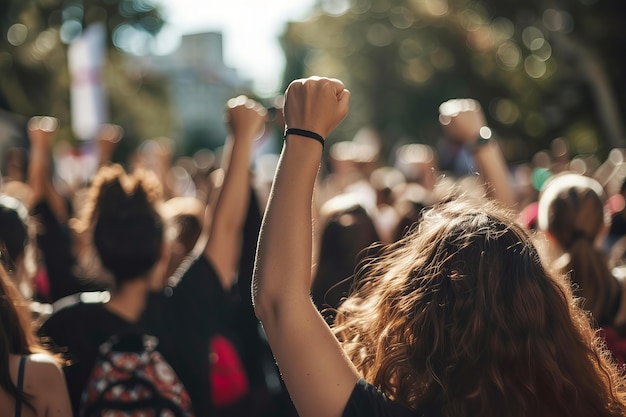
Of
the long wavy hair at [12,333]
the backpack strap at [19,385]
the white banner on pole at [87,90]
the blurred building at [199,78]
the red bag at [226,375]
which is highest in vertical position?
the blurred building at [199,78]

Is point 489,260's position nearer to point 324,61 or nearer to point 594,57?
point 594,57

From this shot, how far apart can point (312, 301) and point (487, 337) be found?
40 cm

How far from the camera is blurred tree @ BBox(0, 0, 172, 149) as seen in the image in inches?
843

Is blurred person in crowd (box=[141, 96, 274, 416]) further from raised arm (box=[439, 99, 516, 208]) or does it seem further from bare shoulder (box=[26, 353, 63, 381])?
raised arm (box=[439, 99, 516, 208])

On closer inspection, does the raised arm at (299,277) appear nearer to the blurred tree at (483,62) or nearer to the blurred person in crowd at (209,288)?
the blurred person in crowd at (209,288)

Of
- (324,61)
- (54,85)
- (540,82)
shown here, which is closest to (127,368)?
(54,85)

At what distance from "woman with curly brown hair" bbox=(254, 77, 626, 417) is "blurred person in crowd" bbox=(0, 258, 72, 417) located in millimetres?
875

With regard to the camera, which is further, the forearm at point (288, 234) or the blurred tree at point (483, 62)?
the blurred tree at point (483, 62)

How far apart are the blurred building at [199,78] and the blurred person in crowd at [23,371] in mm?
102001

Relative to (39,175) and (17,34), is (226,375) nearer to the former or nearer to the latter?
(39,175)

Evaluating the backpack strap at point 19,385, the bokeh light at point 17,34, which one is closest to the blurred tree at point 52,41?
the bokeh light at point 17,34

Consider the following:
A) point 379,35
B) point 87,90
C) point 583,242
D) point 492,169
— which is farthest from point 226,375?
point 379,35

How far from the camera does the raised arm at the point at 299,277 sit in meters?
1.70

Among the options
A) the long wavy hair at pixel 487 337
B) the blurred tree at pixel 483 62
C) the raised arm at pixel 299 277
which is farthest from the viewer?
the blurred tree at pixel 483 62
